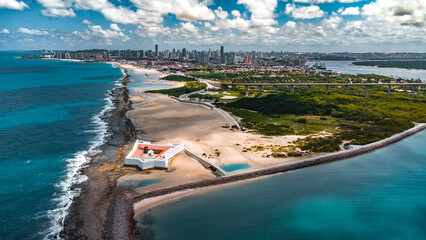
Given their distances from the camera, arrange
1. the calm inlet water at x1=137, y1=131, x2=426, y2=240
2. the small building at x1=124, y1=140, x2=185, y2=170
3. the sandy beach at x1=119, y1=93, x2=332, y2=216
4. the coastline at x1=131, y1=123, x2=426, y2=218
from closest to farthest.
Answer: the calm inlet water at x1=137, y1=131, x2=426, y2=240
the coastline at x1=131, y1=123, x2=426, y2=218
the sandy beach at x1=119, y1=93, x2=332, y2=216
the small building at x1=124, y1=140, x2=185, y2=170

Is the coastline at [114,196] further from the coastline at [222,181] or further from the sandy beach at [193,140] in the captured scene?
the sandy beach at [193,140]

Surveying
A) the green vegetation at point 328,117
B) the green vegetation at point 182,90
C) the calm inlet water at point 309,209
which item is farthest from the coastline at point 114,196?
the green vegetation at point 182,90

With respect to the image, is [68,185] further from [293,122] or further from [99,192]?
[293,122]

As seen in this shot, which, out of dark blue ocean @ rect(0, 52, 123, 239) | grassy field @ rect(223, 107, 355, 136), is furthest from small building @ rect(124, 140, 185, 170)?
grassy field @ rect(223, 107, 355, 136)

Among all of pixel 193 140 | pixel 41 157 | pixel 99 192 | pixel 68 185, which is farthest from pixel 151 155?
pixel 41 157

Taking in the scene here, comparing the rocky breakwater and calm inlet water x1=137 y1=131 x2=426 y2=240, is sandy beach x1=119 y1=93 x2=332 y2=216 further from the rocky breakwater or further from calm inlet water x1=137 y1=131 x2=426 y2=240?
calm inlet water x1=137 y1=131 x2=426 y2=240

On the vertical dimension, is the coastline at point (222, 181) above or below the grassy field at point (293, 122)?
below

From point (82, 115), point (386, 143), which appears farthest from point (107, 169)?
point (386, 143)
